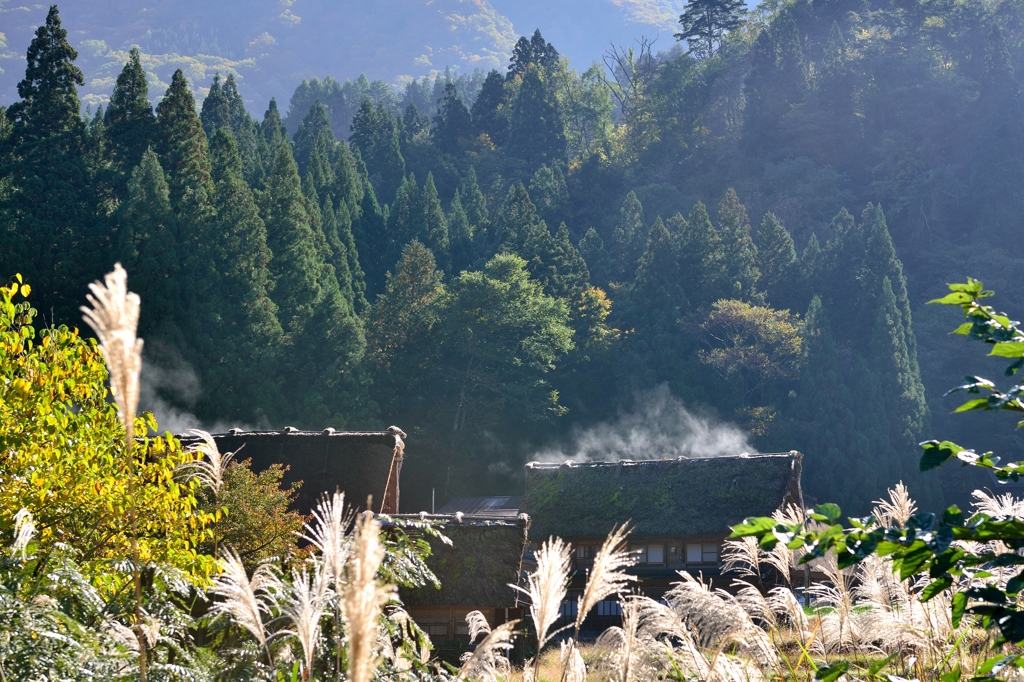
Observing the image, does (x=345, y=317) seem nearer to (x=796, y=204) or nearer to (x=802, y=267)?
(x=802, y=267)

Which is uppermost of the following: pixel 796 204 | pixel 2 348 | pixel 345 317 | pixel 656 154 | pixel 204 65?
pixel 204 65

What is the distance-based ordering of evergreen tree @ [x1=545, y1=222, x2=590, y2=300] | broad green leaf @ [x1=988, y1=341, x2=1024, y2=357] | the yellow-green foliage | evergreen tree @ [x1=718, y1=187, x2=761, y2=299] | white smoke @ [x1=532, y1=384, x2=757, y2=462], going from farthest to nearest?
evergreen tree @ [x1=718, y1=187, x2=761, y2=299] < evergreen tree @ [x1=545, y1=222, x2=590, y2=300] < white smoke @ [x1=532, y1=384, x2=757, y2=462] < the yellow-green foliage < broad green leaf @ [x1=988, y1=341, x2=1024, y2=357]

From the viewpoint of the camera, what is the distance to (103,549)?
25.4 ft

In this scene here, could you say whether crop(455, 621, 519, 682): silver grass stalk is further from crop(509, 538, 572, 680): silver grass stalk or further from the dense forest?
the dense forest

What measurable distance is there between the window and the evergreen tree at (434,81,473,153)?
5060 cm

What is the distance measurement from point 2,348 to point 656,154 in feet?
206

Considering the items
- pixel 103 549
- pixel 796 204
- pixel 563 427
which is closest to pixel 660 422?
pixel 563 427

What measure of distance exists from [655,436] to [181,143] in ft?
69.4

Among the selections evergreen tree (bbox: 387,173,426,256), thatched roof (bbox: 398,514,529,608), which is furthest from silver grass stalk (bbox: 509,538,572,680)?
evergreen tree (bbox: 387,173,426,256)

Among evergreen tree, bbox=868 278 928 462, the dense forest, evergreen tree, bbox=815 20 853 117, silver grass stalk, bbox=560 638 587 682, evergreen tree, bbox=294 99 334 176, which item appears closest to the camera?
silver grass stalk, bbox=560 638 587 682

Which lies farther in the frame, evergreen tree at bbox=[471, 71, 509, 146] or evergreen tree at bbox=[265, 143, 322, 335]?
evergreen tree at bbox=[471, 71, 509, 146]

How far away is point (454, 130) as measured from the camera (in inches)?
2889

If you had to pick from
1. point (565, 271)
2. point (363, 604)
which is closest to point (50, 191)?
point (565, 271)

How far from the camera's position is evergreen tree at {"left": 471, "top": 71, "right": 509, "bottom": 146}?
73.7 meters
